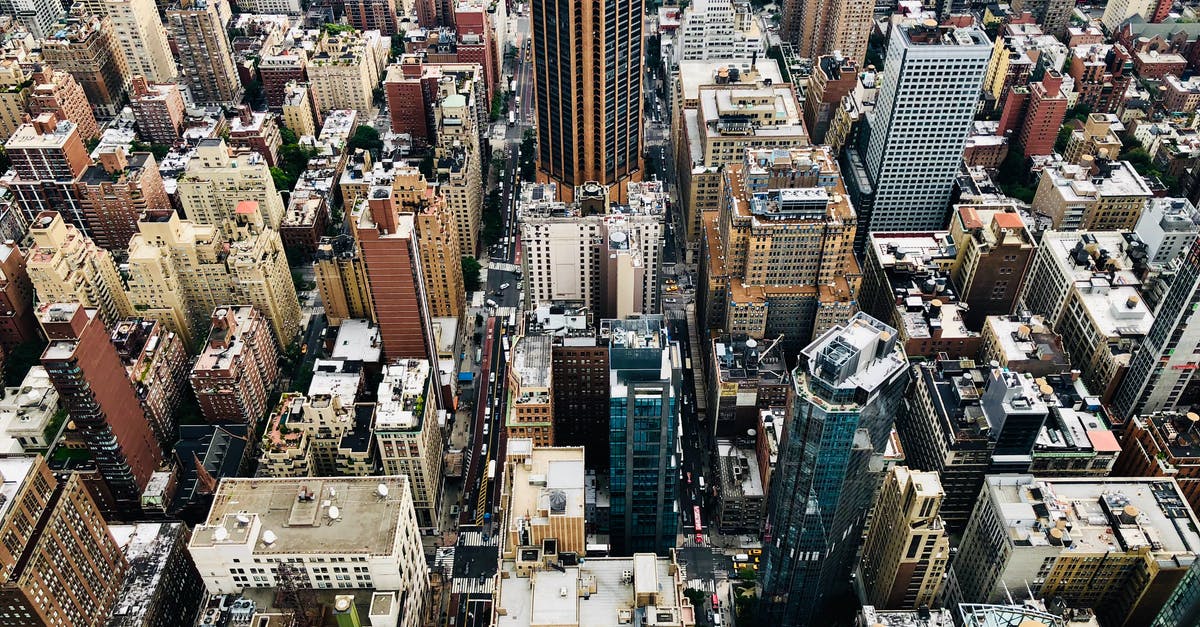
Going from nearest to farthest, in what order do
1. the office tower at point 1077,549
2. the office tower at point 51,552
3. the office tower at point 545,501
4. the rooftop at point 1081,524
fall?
the office tower at point 51,552 → the office tower at point 545,501 → the office tower at point 1077,549 → the rooftop at point 1081,524

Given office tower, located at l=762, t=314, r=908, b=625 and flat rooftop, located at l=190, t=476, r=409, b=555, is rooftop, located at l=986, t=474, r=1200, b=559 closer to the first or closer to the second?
office tower, located at l=762, t=314, r=908, b=625

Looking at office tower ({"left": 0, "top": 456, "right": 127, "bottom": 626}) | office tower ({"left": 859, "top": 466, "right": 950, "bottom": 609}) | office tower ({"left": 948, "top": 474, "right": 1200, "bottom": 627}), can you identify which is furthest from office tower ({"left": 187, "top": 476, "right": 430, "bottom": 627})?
office tower ({"left": 948, "top": 474, "right": 1200, "bottom": 627})

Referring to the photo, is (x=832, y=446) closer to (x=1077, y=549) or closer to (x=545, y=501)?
(x=545, y=501)

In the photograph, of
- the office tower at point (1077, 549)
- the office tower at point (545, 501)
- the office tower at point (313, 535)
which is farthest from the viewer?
the office tower at point (1077, 549)

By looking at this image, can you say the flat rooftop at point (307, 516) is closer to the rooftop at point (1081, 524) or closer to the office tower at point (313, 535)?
the office tower at point (313, 535)

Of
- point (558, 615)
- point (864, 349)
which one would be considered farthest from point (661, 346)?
point (558, 615)

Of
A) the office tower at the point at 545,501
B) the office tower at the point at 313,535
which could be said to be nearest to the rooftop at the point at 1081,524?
the office tower at the point at 545,501
